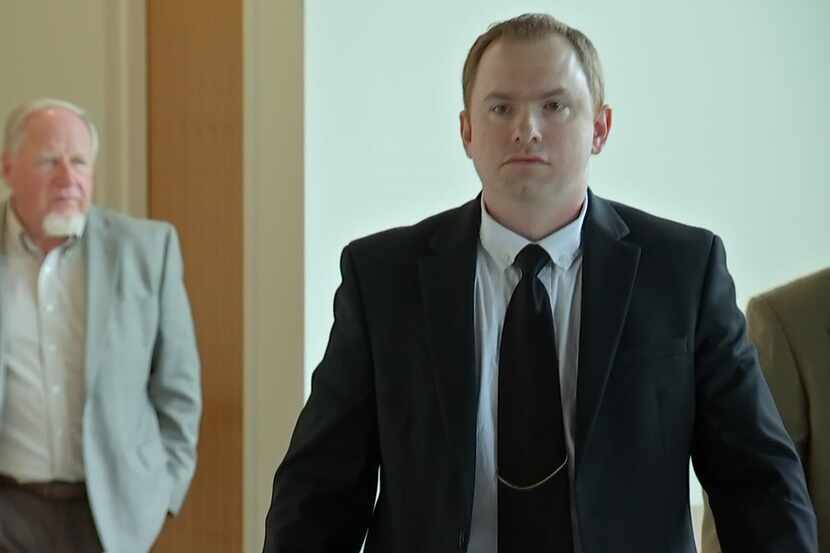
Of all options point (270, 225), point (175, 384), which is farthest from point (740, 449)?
point (270, 225)

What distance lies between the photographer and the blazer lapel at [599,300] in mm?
1664

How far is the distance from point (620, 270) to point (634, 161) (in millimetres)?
3336

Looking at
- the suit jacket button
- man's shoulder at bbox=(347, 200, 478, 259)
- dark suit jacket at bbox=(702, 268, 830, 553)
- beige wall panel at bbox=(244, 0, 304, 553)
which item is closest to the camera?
the suit jacket button

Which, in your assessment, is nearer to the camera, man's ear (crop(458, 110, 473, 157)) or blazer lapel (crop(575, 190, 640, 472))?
blazer lapel (crop(575, 190, 640, 472))

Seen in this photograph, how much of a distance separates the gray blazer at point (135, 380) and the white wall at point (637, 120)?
2.70 ft

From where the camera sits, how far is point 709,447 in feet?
5.62

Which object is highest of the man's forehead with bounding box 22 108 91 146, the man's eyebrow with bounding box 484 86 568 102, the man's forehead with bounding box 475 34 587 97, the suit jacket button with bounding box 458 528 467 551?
the man's forehead with bounding box 475 34 587 97

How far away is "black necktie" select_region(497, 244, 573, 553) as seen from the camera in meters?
1.65

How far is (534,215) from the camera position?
1.77 m

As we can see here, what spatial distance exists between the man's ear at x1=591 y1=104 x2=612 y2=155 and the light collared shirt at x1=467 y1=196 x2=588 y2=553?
0.34 ft

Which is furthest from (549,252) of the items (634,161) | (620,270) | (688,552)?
(634,161)

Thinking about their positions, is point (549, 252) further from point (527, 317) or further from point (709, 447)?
point (709, 447)

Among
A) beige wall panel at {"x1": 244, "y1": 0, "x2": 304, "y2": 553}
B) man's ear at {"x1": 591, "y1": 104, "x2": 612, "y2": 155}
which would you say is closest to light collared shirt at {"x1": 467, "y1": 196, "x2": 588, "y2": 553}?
man's ear at {"x1": 591, "y1": 104, "x2": 612, "y2": 155}

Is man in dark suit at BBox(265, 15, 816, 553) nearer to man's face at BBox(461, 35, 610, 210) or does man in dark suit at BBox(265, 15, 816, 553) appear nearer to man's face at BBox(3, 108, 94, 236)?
man's face at BBox(461, 35, 610, 210)
